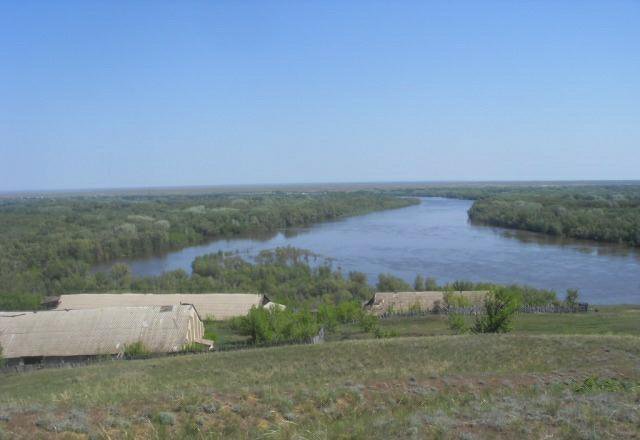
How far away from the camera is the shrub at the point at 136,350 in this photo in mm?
19459

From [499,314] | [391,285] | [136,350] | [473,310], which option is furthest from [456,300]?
[136,350]

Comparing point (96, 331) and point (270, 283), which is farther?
point (270, 283)

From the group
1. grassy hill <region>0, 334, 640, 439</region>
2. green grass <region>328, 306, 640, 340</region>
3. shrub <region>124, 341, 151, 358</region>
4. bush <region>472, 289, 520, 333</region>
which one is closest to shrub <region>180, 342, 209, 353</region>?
shrub <region>124, 341, 151, 358</region>

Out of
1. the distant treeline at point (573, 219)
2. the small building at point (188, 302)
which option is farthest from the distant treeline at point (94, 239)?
the distant treeline at point (573, 219)

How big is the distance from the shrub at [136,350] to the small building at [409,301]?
1301 cm

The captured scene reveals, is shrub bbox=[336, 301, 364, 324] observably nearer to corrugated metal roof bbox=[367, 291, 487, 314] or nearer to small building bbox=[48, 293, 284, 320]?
corrugated metal roof bbox=[367, 291, 487, 314]

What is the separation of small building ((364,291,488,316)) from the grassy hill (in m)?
13.2

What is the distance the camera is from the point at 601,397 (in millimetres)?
8125

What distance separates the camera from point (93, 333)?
838 inches

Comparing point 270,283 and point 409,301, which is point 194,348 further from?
point 270,283

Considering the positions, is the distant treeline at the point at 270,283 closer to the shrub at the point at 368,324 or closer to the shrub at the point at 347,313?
the shrub at the point at 347,313

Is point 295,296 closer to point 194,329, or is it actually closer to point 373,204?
point 194,329

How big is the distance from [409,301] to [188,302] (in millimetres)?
12989

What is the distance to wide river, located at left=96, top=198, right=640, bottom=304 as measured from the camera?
1554 inches
